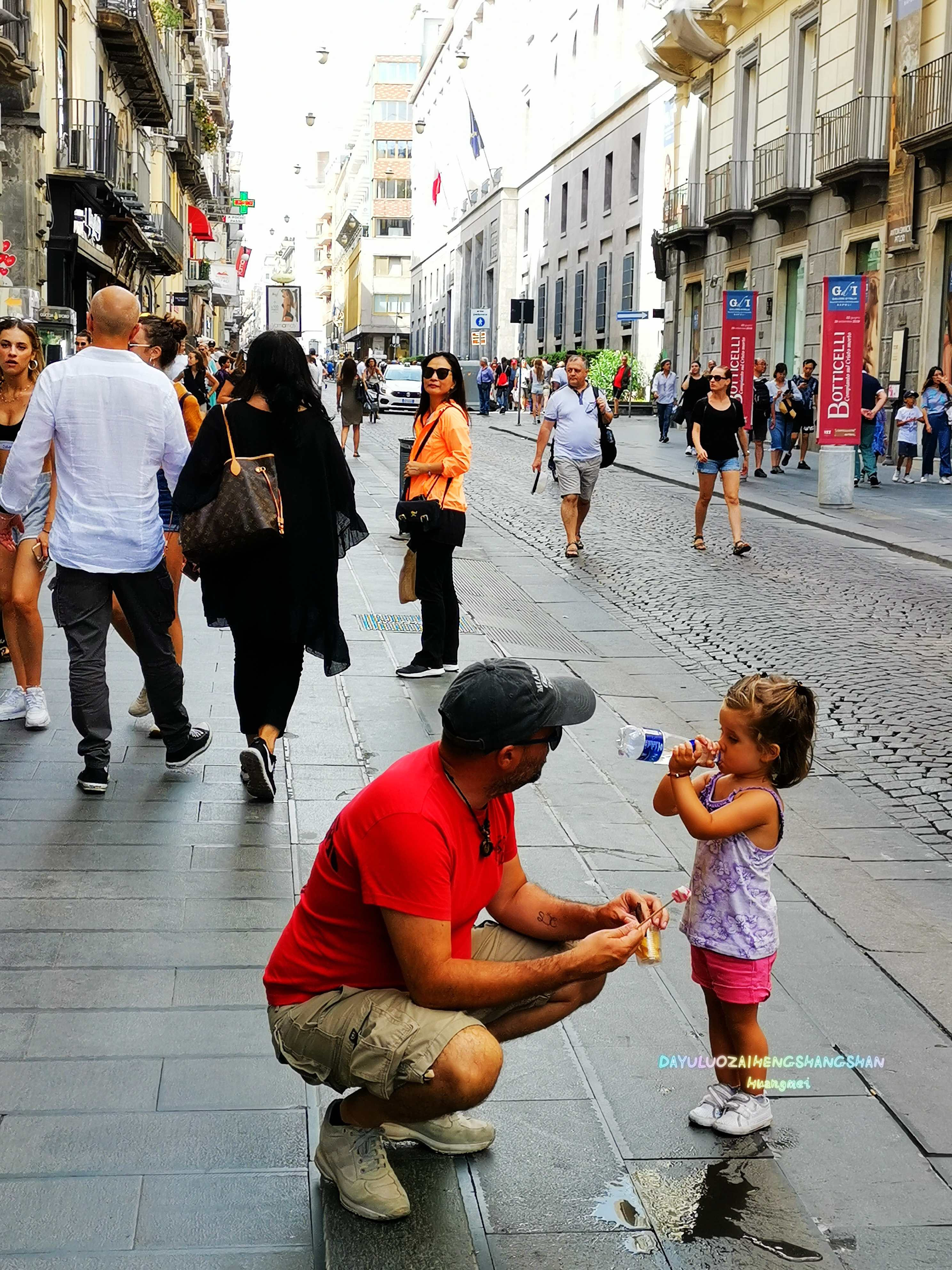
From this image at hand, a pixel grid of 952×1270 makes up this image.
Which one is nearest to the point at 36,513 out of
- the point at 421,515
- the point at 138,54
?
the point at 421,515

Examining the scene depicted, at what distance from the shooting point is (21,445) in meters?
5.49

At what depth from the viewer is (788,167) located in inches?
1125

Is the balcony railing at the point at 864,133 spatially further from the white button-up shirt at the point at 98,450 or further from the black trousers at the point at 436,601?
the white button-up shirt at the point at 98,450

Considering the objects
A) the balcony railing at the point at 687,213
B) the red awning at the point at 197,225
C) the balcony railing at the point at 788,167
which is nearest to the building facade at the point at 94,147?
the red awning at the point at 197,225

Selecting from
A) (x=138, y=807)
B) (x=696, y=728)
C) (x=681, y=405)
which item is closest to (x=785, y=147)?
(x=681, y=405)

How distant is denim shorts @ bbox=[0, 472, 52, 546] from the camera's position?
250 inches

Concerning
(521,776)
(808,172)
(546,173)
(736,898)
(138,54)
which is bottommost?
(736,898)

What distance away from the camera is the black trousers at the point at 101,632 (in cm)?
559

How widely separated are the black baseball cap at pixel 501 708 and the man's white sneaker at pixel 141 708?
424 cm

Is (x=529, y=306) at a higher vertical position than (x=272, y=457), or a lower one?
higher

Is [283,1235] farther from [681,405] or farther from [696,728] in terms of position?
[681,405]

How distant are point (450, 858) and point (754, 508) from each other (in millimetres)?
16141

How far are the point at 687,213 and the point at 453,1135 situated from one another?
33.9m

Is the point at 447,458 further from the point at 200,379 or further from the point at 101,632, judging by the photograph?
the point at 200,379
